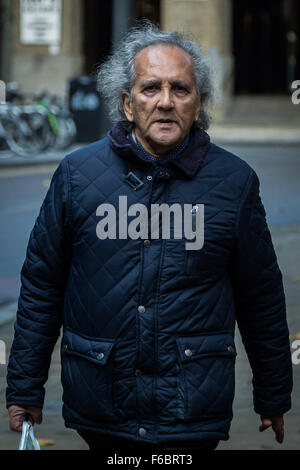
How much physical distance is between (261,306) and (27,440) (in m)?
0.77

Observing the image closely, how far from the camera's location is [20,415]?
3.26m

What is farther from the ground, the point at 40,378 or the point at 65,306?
the point at 65,306

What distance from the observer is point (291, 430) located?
5.04 m

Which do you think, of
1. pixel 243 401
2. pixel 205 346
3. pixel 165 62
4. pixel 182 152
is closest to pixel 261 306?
pixel 205 346

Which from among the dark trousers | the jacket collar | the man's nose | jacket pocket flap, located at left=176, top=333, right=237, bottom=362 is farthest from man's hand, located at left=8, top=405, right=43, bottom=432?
the man's nose

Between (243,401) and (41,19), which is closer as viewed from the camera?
(243,401)

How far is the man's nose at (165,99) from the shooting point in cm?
308

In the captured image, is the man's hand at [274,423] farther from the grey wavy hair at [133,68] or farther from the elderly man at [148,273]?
the grey wavy hair at [133,68]

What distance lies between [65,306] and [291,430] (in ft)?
6.89

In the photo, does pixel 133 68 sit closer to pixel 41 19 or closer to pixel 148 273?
pixel 148 273

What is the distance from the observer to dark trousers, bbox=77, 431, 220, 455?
121 inches

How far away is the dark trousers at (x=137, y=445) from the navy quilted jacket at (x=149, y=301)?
3 centimetres
